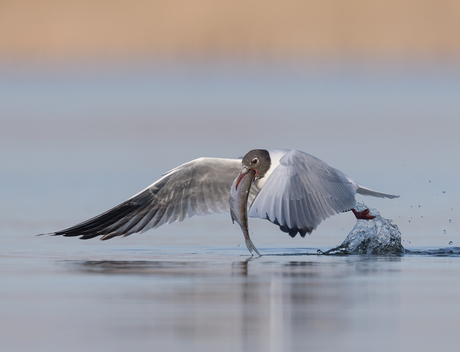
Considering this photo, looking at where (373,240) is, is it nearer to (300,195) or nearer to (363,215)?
(363,215)

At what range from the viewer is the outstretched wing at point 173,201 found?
9133 mm

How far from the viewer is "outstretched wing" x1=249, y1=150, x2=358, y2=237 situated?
7.53 metres

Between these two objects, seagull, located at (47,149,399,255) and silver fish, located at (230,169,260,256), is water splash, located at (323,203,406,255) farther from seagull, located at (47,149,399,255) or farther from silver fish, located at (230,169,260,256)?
silver fish, located at (230,169,260,256)

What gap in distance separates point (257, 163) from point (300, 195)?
0.82 m

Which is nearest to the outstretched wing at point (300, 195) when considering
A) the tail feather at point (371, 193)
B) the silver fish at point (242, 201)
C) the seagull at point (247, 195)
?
the seagull at point (247, 195)

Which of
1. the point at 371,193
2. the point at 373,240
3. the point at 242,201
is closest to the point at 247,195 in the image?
the point at 242,201

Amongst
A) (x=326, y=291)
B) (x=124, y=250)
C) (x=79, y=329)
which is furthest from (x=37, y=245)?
(x=79, y=329)

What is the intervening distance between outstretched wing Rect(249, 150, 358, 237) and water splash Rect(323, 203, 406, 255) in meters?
0.89

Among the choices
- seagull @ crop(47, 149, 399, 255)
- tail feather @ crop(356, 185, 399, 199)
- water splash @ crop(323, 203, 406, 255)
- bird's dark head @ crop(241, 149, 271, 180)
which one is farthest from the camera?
tail feather @ crop(356, 185, 399, 199)

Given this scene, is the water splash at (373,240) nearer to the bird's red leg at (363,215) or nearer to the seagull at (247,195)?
the bird's red leg at (363,215)

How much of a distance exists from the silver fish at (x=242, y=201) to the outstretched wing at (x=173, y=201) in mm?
820

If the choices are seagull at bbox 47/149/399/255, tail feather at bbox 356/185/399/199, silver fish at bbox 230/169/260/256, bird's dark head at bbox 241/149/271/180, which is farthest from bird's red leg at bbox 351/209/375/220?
silver fish at bbox 230/169/260/256

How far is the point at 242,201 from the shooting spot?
7.88 m

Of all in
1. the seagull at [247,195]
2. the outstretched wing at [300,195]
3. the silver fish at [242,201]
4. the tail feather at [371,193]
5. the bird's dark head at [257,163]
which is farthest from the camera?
the tail feather at [371,193]
